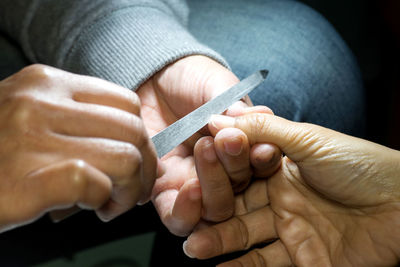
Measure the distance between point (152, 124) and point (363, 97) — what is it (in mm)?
496

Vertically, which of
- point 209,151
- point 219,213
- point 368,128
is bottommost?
point 368,128

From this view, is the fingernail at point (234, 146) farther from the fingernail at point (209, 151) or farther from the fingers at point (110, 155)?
the fingers at point (110, 155)

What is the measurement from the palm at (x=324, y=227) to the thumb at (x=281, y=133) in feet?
0.26

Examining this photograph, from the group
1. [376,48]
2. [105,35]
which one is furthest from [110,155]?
[376,48]

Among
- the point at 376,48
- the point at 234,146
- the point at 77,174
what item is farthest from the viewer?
the point at 376,48

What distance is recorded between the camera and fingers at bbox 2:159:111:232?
35cm

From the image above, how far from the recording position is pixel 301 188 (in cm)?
57

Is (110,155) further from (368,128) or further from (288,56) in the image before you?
(368,128)

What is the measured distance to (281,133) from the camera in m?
0.51

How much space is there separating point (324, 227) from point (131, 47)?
0.46 metres

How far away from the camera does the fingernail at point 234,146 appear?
48cm

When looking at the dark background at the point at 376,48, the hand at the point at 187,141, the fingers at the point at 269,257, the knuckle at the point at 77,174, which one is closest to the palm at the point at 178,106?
the hand at the point at 187,141

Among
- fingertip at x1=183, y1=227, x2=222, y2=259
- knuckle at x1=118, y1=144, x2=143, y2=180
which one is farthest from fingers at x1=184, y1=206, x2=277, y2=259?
knuckle at x1=118, y1=144, x2=143, y2=180

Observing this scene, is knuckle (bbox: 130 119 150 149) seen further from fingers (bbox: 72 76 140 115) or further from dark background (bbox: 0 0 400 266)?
dark background (bbox: 0 0 400 266)
